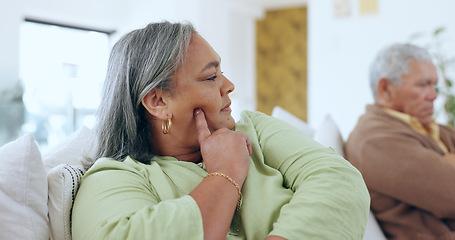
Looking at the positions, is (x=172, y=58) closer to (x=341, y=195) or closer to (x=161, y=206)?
(x=161, y=206)

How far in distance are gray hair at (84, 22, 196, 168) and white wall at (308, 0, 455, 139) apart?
315 centimetres

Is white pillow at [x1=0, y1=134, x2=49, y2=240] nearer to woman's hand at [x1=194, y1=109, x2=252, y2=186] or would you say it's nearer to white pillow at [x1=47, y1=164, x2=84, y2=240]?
white pillow at [x1=47, y1=164, x2=84, y2=240]

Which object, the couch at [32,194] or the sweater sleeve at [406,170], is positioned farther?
the sweater sleeve at [406,170]

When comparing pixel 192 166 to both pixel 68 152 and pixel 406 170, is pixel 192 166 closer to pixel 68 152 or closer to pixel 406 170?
pixel 68 152

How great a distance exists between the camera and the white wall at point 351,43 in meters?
3.78

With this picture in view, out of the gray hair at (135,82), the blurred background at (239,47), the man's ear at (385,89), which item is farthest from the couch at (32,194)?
the blurred background at (239,47)

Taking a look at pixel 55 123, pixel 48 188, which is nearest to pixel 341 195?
pixel 48 188

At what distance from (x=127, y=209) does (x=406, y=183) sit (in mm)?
1176

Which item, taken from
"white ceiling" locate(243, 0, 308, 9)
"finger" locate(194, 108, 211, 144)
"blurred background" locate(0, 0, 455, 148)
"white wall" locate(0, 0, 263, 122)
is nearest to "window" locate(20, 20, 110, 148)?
"blurred background" locate(0, 0, 455, 148)

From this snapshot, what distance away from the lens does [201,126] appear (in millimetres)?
1086

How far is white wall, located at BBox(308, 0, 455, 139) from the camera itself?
378cm

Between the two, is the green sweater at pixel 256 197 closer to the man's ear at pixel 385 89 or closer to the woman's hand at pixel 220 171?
the woman's hand at pixel 220 171

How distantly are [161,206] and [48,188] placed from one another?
1.09ft

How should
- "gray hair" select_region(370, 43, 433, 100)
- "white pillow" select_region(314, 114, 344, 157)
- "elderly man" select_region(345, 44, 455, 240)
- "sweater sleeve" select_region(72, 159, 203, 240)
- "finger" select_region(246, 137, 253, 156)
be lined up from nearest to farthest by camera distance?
"sweater sleeve" select_region(72, 159, 203, 240), "finger" select_region(246, 137, 253, 156), "elderly man" select_region(345, 44, 455, 240), "white pillow" select_region(314, 114, 344, 157), "gray hair" select_region(370, 43, 433, 100)
